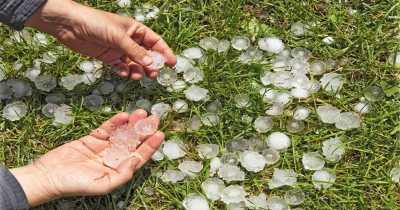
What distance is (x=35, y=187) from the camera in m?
2.07

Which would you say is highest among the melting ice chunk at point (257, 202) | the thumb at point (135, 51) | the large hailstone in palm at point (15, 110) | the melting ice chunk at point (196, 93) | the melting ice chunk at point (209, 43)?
the thumb at point (135, 51)

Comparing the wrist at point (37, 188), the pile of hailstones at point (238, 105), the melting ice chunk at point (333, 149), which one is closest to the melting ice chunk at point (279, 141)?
the pile of hailstones at point (238, 105)

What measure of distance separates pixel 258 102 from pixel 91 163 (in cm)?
114

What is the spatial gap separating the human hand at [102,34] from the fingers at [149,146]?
18.8 inches

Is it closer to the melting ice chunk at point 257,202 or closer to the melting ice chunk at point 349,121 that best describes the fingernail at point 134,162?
the melting ice chunk at point 257,202

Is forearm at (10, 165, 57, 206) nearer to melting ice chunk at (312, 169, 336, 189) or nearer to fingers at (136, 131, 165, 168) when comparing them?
fingers at (136, 131, 165, 168)

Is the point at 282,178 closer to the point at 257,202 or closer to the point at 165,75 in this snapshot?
the point at 257,202

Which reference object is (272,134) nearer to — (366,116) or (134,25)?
(366,116)

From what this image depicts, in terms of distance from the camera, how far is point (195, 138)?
243 cm

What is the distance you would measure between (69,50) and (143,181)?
3.69 feet

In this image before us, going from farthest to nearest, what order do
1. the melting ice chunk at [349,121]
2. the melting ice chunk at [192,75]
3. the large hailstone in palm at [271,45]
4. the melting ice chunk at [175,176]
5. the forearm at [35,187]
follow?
the large hailstone in palm at [271,45]
the melting ice chunk at [192,75]
the melting ice chunk at [349,121]
the melting ice chunk at [175,176]
the forearm at [35,187]

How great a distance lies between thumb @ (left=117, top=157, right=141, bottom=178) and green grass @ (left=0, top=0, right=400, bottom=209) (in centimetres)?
34

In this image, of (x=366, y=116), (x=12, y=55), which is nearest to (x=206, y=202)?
(x=366, y=116)

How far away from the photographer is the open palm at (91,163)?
196 cm
